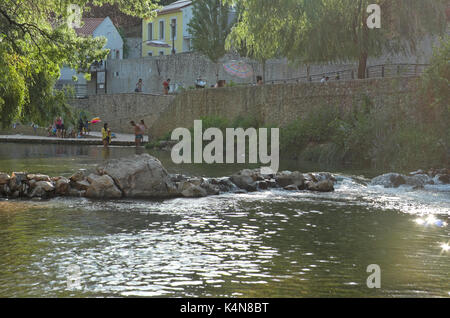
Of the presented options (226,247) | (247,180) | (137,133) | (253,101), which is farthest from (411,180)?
(137,133)

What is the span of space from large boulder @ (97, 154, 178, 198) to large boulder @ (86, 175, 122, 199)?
0.23m

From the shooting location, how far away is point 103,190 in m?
17.0

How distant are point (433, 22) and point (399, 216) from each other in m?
18.7

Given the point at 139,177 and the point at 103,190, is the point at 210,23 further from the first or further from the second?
the point at 103,190

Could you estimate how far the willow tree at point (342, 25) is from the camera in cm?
3100

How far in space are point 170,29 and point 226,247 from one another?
64.3m

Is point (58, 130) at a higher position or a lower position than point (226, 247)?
higher

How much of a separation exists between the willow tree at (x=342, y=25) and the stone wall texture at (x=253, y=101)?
5.83 ft

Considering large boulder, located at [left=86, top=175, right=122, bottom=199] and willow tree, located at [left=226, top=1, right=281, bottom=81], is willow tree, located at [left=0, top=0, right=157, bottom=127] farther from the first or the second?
willow tree, located at [left=226, top=1, right=281, bottom=81]

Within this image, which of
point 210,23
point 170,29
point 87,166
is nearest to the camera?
point 87,166

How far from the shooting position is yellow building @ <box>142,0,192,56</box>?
70875mm
